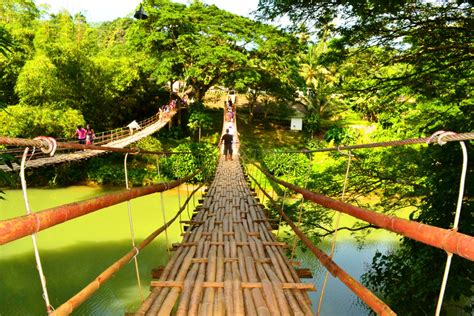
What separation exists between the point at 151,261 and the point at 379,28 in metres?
5.37

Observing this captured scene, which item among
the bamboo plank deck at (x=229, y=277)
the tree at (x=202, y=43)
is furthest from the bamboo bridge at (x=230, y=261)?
the tree at (x=202, y=43)

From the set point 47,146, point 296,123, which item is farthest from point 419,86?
point 296,123

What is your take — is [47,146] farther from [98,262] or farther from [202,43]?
[202,43]

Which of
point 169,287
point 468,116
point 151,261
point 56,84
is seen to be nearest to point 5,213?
point 56,84

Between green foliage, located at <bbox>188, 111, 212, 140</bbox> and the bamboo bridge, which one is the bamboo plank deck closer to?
the bamboo bridge

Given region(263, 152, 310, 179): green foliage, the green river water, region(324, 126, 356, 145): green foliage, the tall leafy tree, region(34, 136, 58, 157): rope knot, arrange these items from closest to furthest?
1. region(34, 136, 58, 157): rope knot
2. the tall leafy tree
3. the green river water
4. region(263, 152, 310, 179): green foliage
5. region(324, 126, 356, 145): green foliage

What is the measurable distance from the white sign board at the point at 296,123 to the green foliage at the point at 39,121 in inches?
379

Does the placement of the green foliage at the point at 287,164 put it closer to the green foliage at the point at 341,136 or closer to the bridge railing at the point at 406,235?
the green foliage at the point at 341,136

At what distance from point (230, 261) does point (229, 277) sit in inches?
9.2

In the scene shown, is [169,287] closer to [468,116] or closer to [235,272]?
[235,272]

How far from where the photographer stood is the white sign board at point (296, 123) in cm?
1708

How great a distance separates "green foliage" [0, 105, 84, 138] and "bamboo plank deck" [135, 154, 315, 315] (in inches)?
348

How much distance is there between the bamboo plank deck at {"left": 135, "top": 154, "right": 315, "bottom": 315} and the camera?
1.41m

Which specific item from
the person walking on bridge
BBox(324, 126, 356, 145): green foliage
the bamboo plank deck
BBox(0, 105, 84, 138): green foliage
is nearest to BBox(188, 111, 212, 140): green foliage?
BBox(0, 105, 84, 138): green foliage
